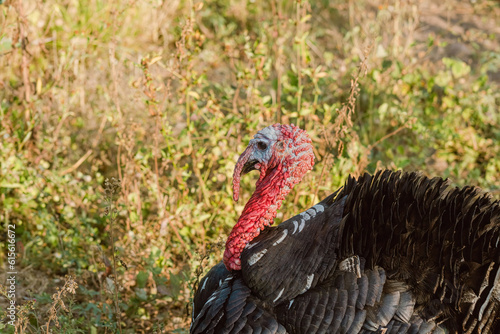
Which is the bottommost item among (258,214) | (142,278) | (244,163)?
(142,278)

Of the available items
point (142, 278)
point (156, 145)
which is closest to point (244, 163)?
point (156, 145)

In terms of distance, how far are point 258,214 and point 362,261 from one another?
64 cm

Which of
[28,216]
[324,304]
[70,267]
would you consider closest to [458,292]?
[324,304]

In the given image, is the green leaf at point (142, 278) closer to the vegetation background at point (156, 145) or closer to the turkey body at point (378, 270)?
the vegetation background at point (156, 145)

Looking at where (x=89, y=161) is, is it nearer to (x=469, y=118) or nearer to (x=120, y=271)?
(x=120, y=271)

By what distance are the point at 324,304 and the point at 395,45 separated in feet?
14.4

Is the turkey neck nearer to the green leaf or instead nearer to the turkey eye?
the turkey eye

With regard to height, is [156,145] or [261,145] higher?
[261,145]

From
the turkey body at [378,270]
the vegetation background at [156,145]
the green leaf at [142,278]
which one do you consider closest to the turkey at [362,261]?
the turkey body at [378,270]

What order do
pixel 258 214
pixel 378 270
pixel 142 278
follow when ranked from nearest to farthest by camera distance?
pixel 378 270, pixel 258 214, pixel 142 278

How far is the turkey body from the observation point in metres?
2.57

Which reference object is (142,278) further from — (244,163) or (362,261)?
(362,261)

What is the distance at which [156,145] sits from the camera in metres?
3.99

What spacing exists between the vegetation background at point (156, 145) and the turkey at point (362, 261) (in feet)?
2.39
